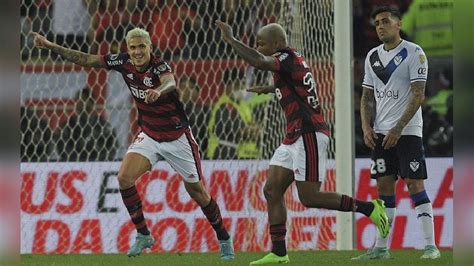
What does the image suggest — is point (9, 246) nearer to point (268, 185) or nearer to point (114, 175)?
point (268, 185)

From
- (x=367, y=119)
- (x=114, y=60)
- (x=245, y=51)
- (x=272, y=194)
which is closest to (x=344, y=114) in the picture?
(x=367, y=119)

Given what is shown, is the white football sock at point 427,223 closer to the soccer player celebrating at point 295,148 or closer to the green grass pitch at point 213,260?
the green grass pitch at point 213,260

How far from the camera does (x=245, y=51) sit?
5.41m

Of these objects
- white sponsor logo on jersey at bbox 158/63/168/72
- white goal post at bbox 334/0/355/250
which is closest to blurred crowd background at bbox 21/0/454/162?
white goal post at bbox 334/0/355/250

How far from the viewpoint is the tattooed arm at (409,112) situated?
6301 millimetres

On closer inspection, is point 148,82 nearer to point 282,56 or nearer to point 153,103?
point 153,103

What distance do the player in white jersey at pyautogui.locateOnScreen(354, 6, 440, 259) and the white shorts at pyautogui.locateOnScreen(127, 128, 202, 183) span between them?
1447 mm

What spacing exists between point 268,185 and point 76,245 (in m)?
3.98

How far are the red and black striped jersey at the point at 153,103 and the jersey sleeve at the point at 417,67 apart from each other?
186cm

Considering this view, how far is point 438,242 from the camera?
970cm

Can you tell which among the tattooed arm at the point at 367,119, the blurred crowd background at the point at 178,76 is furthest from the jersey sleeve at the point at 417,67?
the blurred crowd background at the point at 178,76

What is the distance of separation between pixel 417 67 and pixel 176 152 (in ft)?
6.73

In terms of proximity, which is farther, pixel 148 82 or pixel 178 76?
pixel 178 76

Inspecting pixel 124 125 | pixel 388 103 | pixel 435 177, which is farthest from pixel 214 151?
pixel 388 103
